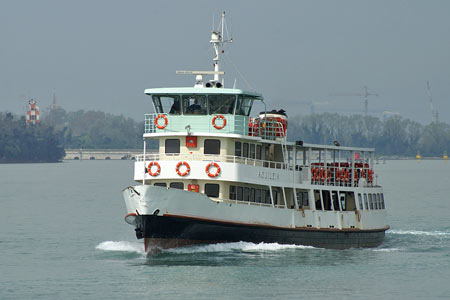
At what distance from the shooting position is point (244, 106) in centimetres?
3962

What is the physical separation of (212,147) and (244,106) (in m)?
2.70

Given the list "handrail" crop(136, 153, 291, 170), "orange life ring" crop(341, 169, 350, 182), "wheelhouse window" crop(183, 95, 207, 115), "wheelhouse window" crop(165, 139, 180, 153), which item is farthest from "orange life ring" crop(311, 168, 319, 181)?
"wheelhouse window" crop(165, 139, 180, 153)

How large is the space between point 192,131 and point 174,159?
1.50 m

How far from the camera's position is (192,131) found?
38.8 meters

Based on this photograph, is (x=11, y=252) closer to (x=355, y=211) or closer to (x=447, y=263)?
(x=355, y=211)

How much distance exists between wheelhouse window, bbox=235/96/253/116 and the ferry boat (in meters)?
0.05

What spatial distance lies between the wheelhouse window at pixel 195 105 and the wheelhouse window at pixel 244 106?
1.54 m

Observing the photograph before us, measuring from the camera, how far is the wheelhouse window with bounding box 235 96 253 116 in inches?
1538

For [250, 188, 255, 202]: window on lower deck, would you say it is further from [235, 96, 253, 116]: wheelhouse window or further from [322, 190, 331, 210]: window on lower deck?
[322, 190, 331, 210]: window on lower deck

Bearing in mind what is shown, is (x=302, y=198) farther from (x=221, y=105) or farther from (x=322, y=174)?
(x=221, y=105)

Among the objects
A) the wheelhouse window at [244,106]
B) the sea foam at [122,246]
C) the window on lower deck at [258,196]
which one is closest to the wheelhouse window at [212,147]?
the wheelhouse window at [244,106]

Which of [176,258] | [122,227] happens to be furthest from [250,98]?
[122,227]

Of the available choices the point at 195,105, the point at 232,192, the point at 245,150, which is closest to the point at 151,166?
the point at 195,105

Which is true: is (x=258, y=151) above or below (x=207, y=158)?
above
